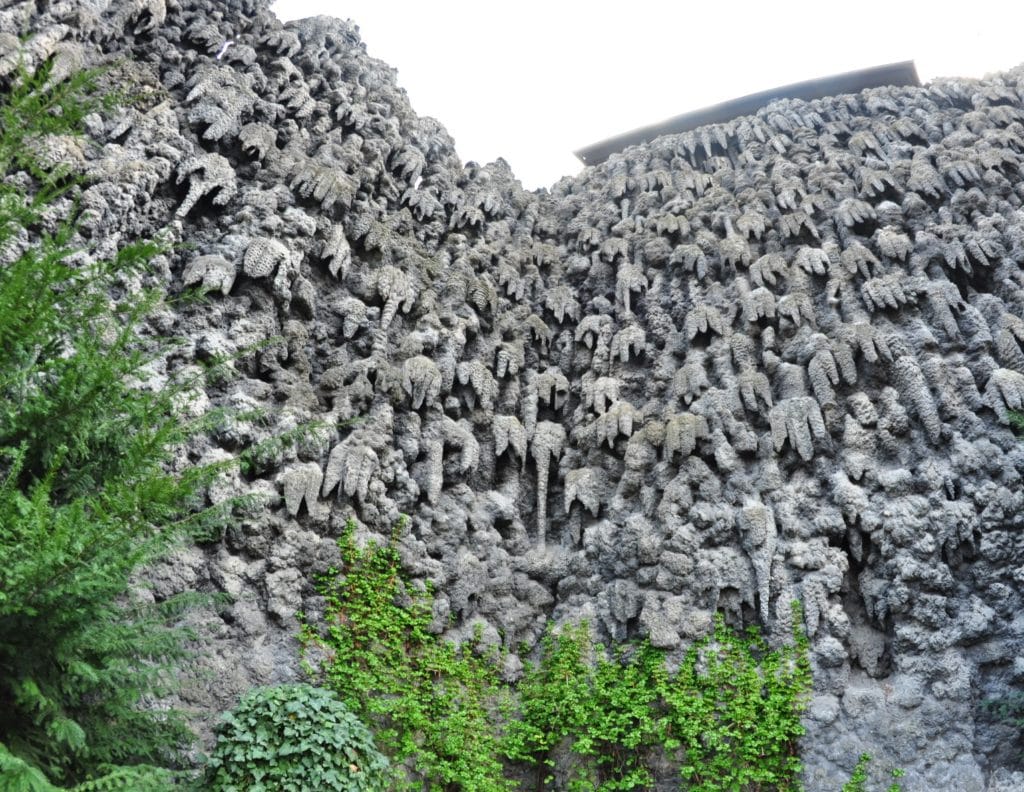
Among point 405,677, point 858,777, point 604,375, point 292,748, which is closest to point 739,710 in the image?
point 858,777

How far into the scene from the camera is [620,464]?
37.3ft

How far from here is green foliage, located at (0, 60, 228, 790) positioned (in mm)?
4410

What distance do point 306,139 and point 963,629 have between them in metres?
12.0

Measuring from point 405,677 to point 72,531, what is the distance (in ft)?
17.6

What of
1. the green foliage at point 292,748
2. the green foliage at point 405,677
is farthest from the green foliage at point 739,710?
the green foliage at point 292,748

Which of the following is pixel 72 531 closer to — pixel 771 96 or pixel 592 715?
pixel 592 715

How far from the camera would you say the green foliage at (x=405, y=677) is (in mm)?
8453

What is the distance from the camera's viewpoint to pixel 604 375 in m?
12.8

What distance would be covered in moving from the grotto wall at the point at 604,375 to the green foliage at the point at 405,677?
407 mm

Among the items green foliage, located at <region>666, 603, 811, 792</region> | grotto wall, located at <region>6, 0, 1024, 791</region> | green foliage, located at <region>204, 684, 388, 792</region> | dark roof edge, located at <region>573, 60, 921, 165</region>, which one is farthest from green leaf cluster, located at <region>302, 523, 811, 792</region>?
dark roof edge, located at <region>573, 60, 921, 165</region>

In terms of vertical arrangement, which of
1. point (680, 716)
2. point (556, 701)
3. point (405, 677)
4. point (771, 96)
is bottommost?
point (680, 716)

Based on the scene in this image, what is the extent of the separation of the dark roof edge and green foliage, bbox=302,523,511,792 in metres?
13.4

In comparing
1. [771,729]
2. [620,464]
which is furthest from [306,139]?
[771,729]

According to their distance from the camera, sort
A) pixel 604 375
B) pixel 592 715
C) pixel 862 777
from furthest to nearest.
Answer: pixel 604 375, pixel 592 715, pixel 862 777
